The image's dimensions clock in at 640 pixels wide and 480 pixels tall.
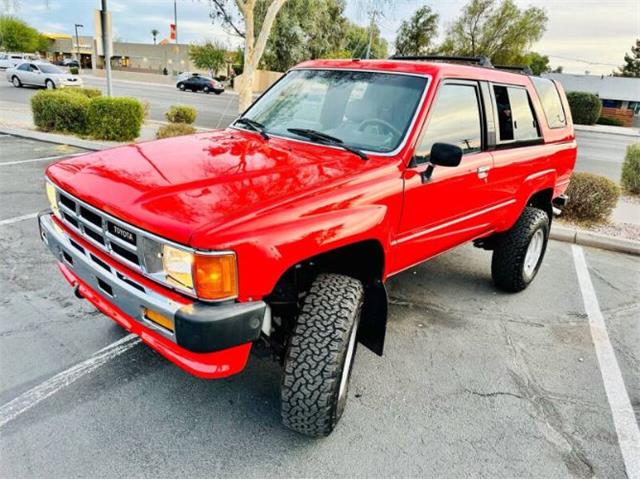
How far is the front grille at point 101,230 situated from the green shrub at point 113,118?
8.75m

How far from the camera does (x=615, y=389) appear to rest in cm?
315

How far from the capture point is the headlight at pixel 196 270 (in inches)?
77.2

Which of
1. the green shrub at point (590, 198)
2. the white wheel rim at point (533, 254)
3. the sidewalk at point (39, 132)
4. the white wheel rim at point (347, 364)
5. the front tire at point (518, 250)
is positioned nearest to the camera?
the white wheel rim at point (347, 364)

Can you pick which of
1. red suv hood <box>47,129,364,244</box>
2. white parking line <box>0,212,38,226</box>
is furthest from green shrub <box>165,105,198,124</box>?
red suv hood <box>47,129,364,244</box>

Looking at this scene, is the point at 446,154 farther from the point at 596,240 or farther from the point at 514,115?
the point at 596,240

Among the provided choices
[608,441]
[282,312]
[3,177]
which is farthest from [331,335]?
[3,177]

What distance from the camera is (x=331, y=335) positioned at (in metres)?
2.29

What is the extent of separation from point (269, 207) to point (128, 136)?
9.98 metres

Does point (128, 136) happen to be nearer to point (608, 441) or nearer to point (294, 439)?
point (294, 439)

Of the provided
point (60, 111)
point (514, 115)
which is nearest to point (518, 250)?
point (514, 115)

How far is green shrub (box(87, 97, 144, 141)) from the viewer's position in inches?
413

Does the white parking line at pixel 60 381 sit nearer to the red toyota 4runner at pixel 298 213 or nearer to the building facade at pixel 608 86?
the red toyota 4runner at pixel 298 213

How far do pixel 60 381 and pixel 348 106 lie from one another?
254 cm

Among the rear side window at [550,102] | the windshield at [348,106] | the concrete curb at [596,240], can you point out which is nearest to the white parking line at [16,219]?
the windshield at [348,106]
